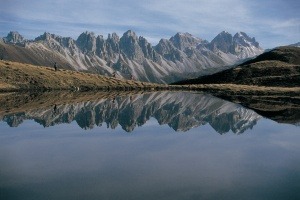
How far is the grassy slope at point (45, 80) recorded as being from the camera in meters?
145

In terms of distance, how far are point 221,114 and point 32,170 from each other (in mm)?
48905

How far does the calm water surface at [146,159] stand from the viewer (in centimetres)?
2162

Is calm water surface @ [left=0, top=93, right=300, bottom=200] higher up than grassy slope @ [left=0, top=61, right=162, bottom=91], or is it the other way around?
grassy slope @ [left=0, top=61, right=162, bottom=91]

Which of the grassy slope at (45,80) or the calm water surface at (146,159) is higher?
the grassy slope at (45,80)

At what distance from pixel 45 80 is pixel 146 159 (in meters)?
130

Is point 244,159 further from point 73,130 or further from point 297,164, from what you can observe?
point 73,130

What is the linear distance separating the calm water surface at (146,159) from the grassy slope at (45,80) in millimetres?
90356

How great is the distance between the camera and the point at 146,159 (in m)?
30.7

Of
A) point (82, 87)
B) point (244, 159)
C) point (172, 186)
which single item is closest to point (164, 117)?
point (244, 159)

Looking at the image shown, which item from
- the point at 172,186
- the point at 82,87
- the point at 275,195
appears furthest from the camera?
the point at 82,87

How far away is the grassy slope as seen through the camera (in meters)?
145

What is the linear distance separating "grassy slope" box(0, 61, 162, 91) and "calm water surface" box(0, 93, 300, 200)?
9036 centimetres

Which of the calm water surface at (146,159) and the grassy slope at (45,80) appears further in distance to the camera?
the grassy slope at (45,80)

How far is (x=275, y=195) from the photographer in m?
20.7
